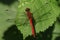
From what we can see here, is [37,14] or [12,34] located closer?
[37,14]

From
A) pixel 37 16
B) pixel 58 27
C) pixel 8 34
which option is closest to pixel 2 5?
pixel 8 34

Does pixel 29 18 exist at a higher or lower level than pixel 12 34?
higher

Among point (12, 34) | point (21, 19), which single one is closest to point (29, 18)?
point (21, 19)

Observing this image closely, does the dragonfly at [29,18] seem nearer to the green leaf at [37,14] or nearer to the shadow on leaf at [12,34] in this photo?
the green leaf at [37,14]

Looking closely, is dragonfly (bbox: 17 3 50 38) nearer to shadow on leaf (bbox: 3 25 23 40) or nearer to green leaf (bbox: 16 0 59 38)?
green leaf (bbox: 16 0 59 38)

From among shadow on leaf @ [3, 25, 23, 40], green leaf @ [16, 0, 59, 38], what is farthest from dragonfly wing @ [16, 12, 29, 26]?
shadow on leaf @ [3, 25, 23, 40]

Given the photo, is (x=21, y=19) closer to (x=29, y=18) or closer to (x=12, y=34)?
(x=29, y=18)

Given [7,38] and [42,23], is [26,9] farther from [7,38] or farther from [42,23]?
[7,38]

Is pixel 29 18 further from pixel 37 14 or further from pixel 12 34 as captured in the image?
pixel 12 34
